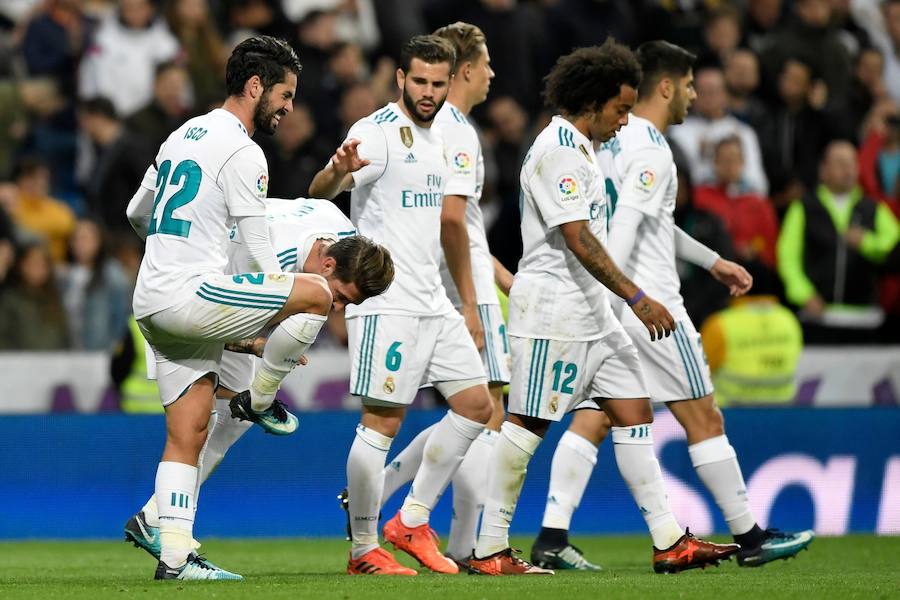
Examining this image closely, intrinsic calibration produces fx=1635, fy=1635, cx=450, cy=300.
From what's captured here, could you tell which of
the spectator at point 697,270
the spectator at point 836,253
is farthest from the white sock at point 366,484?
the spectator at point 836,253

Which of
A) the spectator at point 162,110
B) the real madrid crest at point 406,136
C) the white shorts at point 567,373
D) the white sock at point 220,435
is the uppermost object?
the spectator at point 162,110

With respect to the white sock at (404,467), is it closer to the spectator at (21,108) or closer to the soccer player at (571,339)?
the soccer player at (571,339)

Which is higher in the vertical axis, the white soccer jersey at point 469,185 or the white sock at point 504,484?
the white soccer jersey at point 469,185

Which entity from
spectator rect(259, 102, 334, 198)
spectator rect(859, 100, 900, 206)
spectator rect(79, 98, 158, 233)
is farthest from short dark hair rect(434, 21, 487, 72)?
spectator rect(859, 100, 900, 206)

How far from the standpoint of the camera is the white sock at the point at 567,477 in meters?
8.37

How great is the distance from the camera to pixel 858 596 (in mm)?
6367

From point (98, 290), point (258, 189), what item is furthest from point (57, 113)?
point (258, 189)

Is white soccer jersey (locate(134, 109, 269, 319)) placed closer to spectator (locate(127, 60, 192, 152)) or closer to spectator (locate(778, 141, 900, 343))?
spectator (locate(127, 60, 192, 152))

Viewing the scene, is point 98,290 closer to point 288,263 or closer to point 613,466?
point 613,466

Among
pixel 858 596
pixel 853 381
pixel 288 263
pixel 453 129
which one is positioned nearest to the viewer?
pixel 858 596

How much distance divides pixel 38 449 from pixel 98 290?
2020 mm

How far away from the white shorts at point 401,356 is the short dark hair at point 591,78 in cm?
116

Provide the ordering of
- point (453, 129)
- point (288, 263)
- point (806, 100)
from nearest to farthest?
1. point (288, 263)
2. point (453, 129)
3. point (806, 100)

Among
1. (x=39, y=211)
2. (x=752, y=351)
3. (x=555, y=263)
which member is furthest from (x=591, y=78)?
(x=39, y=211)
